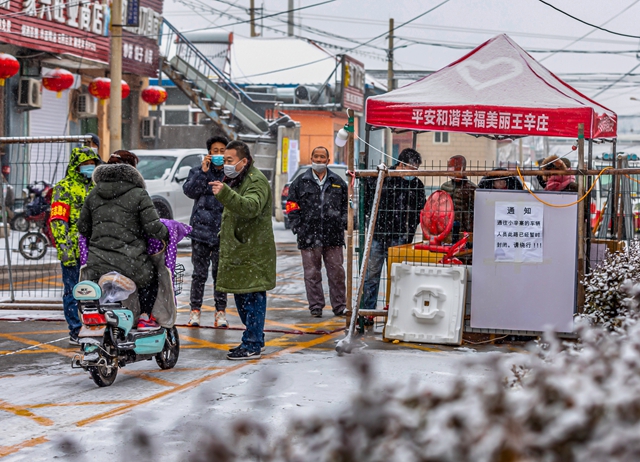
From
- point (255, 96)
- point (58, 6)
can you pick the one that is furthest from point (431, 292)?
point (255, 96)

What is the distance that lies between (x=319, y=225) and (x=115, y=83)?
346 inches

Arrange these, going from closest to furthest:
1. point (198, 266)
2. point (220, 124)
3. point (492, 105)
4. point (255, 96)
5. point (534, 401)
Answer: point (534, 401) < point (492, 105) < point (198, 266) < point (220, 124) < point (255, 96)

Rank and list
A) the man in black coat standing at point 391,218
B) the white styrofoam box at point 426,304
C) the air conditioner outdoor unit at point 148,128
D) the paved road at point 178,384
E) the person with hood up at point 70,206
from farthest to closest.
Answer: the air conditioner outdoor unit at point 148,128 < the man in black coat standing at point 391,218 < the white styrofoam box at point 426,304 < the person with hood up at point 70,206 < the paved road at point 178,384

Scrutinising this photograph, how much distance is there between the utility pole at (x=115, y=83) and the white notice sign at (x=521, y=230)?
1046 centimetres

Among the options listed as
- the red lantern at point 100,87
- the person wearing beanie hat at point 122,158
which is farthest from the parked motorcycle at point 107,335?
the red lantern at point 100,87

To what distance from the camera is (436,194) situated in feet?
26.5

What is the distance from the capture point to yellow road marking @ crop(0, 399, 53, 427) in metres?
5.29

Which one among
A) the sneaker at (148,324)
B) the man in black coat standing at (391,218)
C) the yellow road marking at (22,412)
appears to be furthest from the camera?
the man in black coat standing at (391,218)

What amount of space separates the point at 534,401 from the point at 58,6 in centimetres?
Answer: 1950

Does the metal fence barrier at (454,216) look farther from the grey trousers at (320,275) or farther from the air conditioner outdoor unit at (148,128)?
the air conditioner outdoor unit at (148,128)

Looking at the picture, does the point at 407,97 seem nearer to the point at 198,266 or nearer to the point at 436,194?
the point at 436,194

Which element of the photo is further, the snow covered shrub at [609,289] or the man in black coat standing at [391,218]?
the man in black coat standing at [391,218]

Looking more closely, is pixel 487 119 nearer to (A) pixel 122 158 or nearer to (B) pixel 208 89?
(A) pixel 122 158

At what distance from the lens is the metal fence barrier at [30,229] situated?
10.2 m
